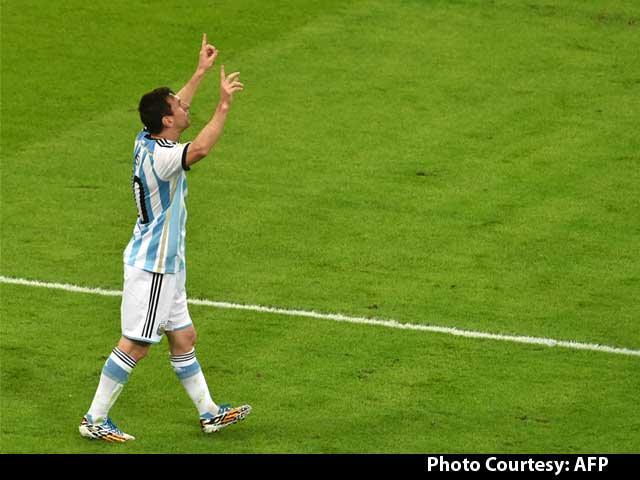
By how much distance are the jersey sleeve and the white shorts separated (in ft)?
2.20

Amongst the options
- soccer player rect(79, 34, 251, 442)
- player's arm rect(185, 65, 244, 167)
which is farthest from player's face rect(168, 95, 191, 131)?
player's arm rect(185, 65, 244, 167)

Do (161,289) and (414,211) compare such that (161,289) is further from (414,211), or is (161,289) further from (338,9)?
(338,9)

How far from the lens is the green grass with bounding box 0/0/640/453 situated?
1004 centimetres

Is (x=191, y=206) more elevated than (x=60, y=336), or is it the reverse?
(x=191, y=206)

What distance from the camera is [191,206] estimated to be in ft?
46.3

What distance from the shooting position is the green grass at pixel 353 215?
10039 mm

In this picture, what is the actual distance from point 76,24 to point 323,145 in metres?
5.15

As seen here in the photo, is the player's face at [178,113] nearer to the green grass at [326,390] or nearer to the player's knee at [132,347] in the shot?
the player's knee at [132,347]

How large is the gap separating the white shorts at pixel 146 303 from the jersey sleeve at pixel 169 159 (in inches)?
26.3

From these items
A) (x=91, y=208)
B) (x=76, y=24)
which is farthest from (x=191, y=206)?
(x=76, y=24)

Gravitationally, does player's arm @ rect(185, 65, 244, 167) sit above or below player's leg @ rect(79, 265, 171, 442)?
above

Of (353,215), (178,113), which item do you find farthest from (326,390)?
(353,215)

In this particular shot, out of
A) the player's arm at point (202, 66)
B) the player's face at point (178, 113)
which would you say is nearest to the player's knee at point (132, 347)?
the player's face at point (178, 113)

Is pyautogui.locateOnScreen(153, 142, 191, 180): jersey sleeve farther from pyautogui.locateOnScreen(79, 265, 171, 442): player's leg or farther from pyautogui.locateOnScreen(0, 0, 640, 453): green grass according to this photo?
pyautogui.locateOnScreen(0, 0, 640, 453): green grass
